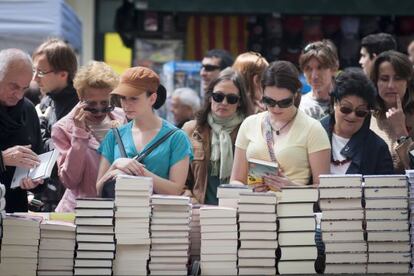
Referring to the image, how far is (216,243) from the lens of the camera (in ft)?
20.4

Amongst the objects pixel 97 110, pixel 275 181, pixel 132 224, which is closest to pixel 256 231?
pixel 275 181

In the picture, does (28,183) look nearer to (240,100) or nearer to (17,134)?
(17,134)

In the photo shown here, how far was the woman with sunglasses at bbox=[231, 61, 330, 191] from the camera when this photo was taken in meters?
6.64

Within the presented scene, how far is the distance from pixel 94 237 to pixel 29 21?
4841 millimetres

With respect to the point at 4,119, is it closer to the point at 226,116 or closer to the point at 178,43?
the point at 226,116

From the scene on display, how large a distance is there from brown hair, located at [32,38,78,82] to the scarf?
1.14 metres

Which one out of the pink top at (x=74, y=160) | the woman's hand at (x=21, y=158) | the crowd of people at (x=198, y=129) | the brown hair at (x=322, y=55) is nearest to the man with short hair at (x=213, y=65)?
the brown hair at (x=322, y=55)

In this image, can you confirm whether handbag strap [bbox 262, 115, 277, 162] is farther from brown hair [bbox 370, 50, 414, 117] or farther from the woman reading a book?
brown hair [bbox 370, 50, 414, 117]

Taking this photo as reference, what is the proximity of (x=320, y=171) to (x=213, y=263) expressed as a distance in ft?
2.95

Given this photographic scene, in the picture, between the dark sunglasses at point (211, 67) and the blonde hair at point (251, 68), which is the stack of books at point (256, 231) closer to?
the blonde hair at point (251, 68)

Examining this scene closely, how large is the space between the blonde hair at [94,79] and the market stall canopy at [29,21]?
3.33 m

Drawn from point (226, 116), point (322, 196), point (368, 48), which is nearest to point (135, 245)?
point (322, 196)

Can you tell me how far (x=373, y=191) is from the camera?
6254mm

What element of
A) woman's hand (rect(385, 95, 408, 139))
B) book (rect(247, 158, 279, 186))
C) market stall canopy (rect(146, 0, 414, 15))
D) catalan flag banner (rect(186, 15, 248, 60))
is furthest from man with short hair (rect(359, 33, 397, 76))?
catalan flag banner (rect(186, 15, 248, 60))
